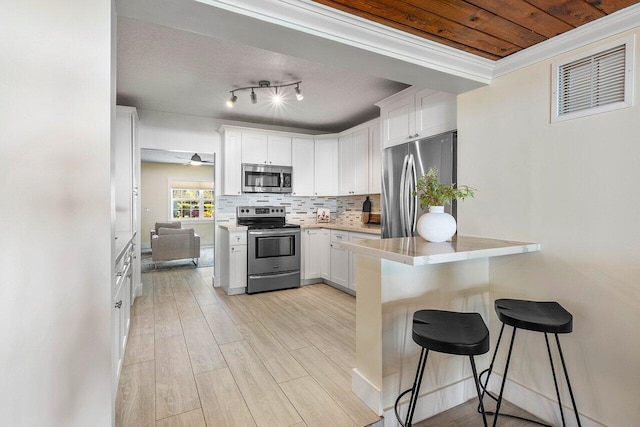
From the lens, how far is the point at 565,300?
Answer: 70.1 inches

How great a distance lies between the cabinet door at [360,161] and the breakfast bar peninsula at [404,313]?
2409 mm

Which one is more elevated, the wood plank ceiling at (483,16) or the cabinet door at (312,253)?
the wood plank ceiling at (483,16)

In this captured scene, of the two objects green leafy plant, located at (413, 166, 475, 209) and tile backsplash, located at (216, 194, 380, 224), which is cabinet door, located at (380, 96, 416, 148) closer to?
green leafy plant, located at (413, 166, 475, 209)

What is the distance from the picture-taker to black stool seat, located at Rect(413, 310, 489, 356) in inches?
51.8

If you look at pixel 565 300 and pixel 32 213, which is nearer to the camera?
pixel 32 213

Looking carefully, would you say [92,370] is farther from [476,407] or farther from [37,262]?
[476,407]

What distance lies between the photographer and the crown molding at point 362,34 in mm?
1375

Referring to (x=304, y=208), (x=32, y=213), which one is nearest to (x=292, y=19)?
(x=32, y=213)

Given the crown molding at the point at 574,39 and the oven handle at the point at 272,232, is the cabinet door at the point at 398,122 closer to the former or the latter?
the crown molding at the point at 574,39

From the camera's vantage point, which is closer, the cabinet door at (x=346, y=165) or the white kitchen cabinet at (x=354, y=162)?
the white kitchen cabinet at (x=354, y=162)

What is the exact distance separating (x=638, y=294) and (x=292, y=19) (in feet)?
6.93

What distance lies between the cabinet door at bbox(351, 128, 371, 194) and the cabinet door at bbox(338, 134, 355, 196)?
0.06m

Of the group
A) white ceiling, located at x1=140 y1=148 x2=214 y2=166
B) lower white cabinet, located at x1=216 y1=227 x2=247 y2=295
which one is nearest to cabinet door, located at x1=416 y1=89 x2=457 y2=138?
lower white cabinet, located at x1=216 y1=227 x2=247 y2=295

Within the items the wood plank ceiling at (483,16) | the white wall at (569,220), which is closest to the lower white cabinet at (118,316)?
the wood plank ceiling at (483,16)
